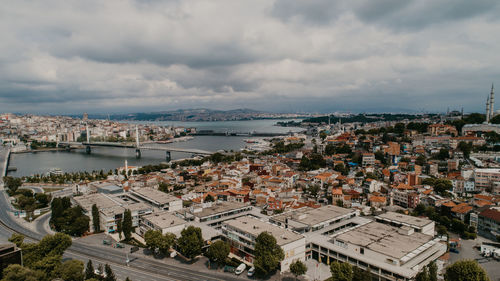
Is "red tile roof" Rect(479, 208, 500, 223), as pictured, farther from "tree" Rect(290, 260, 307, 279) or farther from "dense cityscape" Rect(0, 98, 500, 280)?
"tree" Rect(290, 260, 307, 279)

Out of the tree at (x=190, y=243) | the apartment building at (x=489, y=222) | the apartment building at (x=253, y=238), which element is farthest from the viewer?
the apartment building at (x=489, y=222)

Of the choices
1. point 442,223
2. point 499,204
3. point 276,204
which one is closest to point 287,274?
point 276,204

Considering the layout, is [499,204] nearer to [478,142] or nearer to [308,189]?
[308,189]

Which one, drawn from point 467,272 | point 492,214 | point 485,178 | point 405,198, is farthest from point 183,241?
point 485,178

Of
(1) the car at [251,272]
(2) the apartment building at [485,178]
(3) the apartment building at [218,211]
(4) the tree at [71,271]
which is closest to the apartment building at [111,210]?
(3) the apartment building at [218,211]

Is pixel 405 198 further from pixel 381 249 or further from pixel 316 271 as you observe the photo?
pixel 316 271

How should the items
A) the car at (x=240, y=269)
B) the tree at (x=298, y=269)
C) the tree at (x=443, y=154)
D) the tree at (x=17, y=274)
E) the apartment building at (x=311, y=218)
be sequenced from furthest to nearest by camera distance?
the tree at (x=443, y=154) < the apartment building at (x=311, y=218) < the car at (x=240, y=269) < the tree at (x=298, y=269) < the tree at (x=17, y=274)

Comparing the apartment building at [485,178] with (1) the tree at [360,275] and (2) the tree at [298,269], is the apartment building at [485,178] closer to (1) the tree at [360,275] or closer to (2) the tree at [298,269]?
(1) the tree at [360,275]
